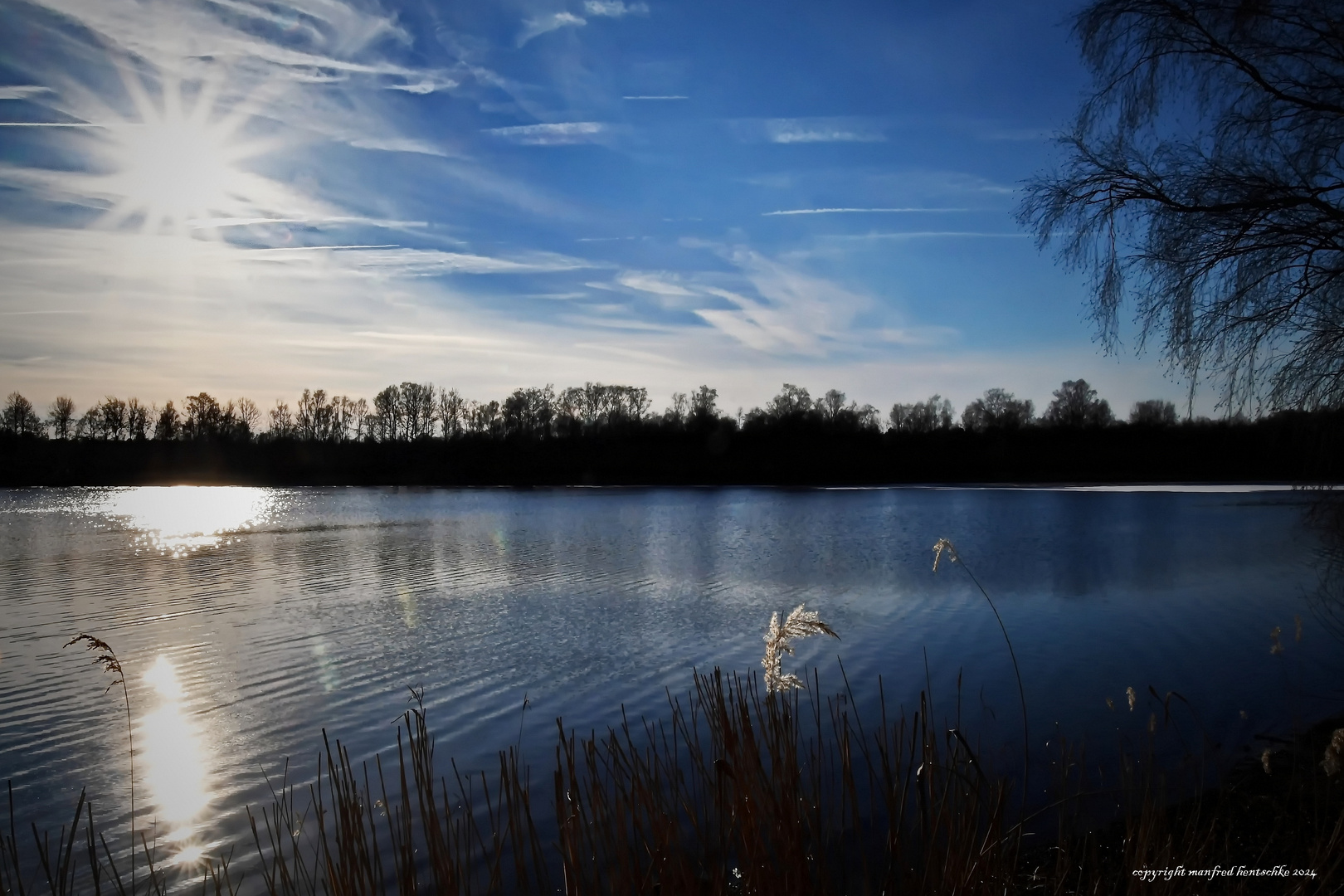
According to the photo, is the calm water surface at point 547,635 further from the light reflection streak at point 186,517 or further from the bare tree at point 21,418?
the bare tree at point 21,418

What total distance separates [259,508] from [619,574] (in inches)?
1569

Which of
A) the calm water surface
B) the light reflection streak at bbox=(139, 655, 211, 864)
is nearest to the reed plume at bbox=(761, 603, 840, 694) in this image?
the calm water surface

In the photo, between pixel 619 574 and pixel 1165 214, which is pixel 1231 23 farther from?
pixel 619 574

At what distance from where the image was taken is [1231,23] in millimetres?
5832

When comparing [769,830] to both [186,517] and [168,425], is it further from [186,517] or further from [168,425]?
[168,425]

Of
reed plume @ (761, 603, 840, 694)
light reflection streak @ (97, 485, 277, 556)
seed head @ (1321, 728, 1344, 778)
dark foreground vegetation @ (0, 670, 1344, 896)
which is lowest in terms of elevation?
light reflection streak @ (97, 485, 277, 556)

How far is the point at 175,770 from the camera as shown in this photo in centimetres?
741

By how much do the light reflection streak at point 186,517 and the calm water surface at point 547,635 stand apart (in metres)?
1.05

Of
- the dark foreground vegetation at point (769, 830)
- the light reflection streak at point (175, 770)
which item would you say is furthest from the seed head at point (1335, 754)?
the light reflection streak at point (175, 770)

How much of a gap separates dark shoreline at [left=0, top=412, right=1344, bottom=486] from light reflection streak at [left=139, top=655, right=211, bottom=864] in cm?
7184

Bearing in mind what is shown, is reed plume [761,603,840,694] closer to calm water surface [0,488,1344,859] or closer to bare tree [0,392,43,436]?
calm water surface [0,488,1344,859]

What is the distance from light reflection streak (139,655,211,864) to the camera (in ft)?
20.0

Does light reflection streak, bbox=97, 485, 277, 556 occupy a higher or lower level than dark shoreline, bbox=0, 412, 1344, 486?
lower

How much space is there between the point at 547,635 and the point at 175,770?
6098mm
